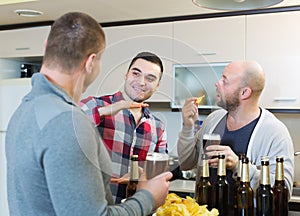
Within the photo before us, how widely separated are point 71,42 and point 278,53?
1909 millimetres

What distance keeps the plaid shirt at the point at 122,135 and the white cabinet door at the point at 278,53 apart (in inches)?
66.1

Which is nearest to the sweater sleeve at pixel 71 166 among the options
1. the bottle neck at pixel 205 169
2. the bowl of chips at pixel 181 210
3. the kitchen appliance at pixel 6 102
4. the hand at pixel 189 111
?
the bowl of chips at pixel 181 210

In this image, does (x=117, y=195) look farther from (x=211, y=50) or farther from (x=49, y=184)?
(x=211, y=50)

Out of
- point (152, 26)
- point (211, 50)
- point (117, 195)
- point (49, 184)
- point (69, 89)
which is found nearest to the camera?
point (49, 184)

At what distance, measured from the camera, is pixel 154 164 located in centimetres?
102

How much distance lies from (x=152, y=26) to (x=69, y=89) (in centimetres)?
206

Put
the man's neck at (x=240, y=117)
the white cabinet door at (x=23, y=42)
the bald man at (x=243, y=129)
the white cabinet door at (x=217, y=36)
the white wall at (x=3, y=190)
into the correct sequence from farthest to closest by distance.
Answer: the white cabinet door at (x=23, y=42)
the white wall at (x=3, y=190)
the white cabinet door at (x=217, y=36)
the man's neck at (x=240, y=117)
the bald man at (x=243, y=129)

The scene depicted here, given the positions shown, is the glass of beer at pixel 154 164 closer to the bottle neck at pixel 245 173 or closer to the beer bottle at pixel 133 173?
the beer bottle at pixel 133 173

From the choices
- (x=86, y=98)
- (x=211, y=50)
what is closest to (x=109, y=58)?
(x=86, y=98)

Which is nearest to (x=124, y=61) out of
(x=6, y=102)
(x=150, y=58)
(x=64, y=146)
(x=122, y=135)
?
(x=150, y=58)

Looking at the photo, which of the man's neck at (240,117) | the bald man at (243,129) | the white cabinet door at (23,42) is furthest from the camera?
the white cabinet door at (23,42)

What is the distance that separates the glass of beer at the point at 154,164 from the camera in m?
1.01

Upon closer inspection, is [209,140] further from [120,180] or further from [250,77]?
[250,77]

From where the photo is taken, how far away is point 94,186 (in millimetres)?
854
